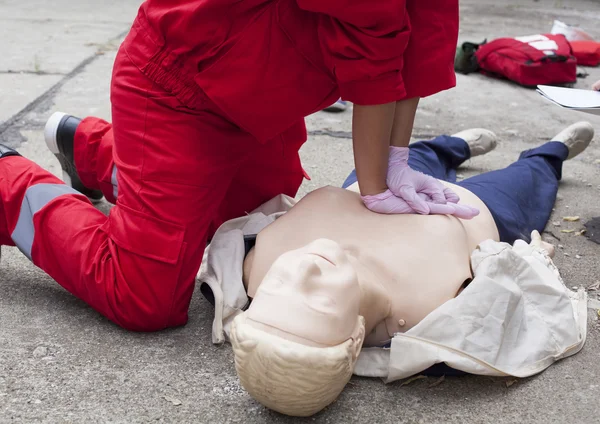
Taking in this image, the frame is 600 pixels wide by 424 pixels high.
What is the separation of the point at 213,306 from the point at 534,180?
1169mm

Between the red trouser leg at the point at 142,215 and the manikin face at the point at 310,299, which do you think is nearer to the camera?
the manikin face at the point at 310,299

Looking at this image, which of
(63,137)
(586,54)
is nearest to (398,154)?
(63,137)

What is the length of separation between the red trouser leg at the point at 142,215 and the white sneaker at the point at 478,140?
116cm

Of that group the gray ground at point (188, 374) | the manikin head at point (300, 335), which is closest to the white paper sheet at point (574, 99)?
the gray ground at point (188, 374)

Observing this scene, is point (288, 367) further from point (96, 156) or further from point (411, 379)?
point (96, 156)

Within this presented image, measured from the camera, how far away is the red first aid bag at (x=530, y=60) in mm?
4082

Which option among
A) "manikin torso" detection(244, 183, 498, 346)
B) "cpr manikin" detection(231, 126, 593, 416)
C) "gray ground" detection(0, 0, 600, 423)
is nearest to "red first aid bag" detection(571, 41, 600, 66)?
"gray ground" detection(0, 0, 600, 423)

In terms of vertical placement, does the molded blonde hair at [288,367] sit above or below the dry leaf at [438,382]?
above

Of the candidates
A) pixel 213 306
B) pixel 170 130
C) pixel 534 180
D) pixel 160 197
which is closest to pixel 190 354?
pixel 213 306

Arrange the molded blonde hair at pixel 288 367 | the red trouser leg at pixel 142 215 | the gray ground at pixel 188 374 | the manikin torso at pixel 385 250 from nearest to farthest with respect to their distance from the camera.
→ the molded blonde hair at pixel 288 367, the gray ground at pixel 188 374, the manikin torso at pixel 385 250, the red trouser leg at pixel 142 215

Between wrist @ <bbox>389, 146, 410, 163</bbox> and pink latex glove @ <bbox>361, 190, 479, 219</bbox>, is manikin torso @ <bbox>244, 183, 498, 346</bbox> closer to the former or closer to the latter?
pink latex glove @ <bbox>361, 190, 479, 219</bbox>

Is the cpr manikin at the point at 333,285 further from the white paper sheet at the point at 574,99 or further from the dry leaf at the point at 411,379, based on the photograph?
the white paper sheet at the point at 574,99

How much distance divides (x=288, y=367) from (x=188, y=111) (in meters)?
0.76

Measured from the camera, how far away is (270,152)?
2078mm
